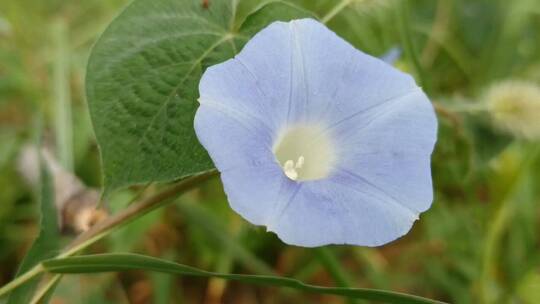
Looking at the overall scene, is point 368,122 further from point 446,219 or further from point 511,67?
point 511,67

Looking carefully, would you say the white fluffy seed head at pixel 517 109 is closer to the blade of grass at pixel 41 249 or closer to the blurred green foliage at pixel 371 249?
the blurred green foliage at pixel 371 249

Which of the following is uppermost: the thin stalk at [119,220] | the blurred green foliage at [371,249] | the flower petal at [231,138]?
the flower petal at [231,138]

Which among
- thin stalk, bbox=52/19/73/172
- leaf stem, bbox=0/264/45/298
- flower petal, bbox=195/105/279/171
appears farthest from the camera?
thin stalk, bbox=52/19/73/172

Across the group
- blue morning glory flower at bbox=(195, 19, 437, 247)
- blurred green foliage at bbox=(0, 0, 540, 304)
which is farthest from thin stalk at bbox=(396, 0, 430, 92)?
blue morning glory flower at bbox=(195, 19, 437, 247)

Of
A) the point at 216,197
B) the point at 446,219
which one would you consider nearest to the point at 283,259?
the point at 216,197

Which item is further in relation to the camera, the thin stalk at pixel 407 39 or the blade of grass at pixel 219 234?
the blade of grass at pixel 219 234

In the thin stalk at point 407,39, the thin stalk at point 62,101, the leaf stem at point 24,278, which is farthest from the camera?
the thin stalk at point 62,101

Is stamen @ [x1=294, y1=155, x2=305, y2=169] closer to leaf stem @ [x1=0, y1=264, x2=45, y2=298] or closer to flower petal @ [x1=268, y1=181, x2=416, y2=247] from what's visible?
flower petal @ [x1=268, y1=181, x2=416, y2=247]

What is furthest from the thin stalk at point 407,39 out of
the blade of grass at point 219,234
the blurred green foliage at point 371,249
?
the blade of grass at point 219,234
